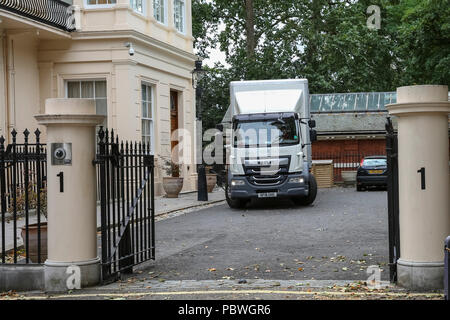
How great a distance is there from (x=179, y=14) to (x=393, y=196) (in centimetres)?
2066

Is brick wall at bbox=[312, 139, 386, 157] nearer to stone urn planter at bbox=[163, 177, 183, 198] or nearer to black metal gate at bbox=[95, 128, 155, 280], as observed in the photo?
stone urn planter at bbox=[163, 177, 183, 198]

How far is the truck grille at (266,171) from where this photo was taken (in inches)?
730

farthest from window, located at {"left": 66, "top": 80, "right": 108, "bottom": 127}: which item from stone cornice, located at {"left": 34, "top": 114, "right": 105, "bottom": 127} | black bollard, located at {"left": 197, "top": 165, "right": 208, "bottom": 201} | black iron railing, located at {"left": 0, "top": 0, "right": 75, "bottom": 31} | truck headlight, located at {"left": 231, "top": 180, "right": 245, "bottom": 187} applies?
stone cornice, located at {"left": 34, "top": 114, "right": 105, "bottom": 127}

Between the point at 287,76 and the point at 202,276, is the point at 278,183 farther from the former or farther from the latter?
the point at 287,76

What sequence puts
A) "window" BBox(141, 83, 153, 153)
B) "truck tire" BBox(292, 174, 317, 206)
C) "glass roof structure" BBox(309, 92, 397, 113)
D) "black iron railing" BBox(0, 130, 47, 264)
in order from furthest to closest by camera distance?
"glass roof structure" BBox(309, 92, 397, 113) < "window" BBox(141, 83, 153, 153) < "truck tire" BBox(292, 174, 317, 206) < "black iron railing" BBox(0, 130, 47, 264)

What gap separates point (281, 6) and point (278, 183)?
80.6 ft

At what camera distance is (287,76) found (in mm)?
39438

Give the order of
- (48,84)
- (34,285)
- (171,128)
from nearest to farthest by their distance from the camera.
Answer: (34,285)
(48,84)
(171,128)

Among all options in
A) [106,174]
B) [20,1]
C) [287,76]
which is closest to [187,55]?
[20,1]

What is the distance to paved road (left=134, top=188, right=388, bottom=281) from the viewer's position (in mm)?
8828

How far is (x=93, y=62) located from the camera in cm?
2220

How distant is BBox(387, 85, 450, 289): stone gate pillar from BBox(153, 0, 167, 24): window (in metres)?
18.4

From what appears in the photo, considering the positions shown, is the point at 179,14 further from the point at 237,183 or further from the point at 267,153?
the point at 237,183

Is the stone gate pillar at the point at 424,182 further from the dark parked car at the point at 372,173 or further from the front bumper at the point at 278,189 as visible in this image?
the dark parked car at the point at 372,173
